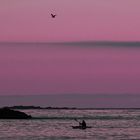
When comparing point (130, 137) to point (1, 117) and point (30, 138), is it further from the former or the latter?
point (1, 117)

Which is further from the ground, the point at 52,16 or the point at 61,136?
the point at 52,16

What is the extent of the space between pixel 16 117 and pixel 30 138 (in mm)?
64153

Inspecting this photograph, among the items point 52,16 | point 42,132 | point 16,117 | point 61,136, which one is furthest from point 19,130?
point 16,117

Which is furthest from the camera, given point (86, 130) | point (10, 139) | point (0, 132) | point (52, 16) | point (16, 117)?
point (16, 117)

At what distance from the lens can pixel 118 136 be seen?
87.0 metres

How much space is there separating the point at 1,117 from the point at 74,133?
5418 cm

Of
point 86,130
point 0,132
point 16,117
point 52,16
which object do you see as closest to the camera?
point 52,16

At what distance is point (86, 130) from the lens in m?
101

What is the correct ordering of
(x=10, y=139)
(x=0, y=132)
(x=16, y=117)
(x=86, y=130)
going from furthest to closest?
(x=16, y=117)
(x=86, y=130)
(x=0, y=132)
(x=10, y=139)

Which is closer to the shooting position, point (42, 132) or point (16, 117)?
point (42, 132)

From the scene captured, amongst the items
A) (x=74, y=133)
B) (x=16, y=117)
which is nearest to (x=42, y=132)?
(x=74, y=133)

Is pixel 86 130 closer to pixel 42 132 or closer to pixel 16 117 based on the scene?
pixel 42 132

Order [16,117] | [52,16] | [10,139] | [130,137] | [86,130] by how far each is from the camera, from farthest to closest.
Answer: [16,117]
[86,130]
[130,137]
[10,139]
[52,16]

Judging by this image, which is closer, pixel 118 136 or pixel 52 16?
pixel 52 16
